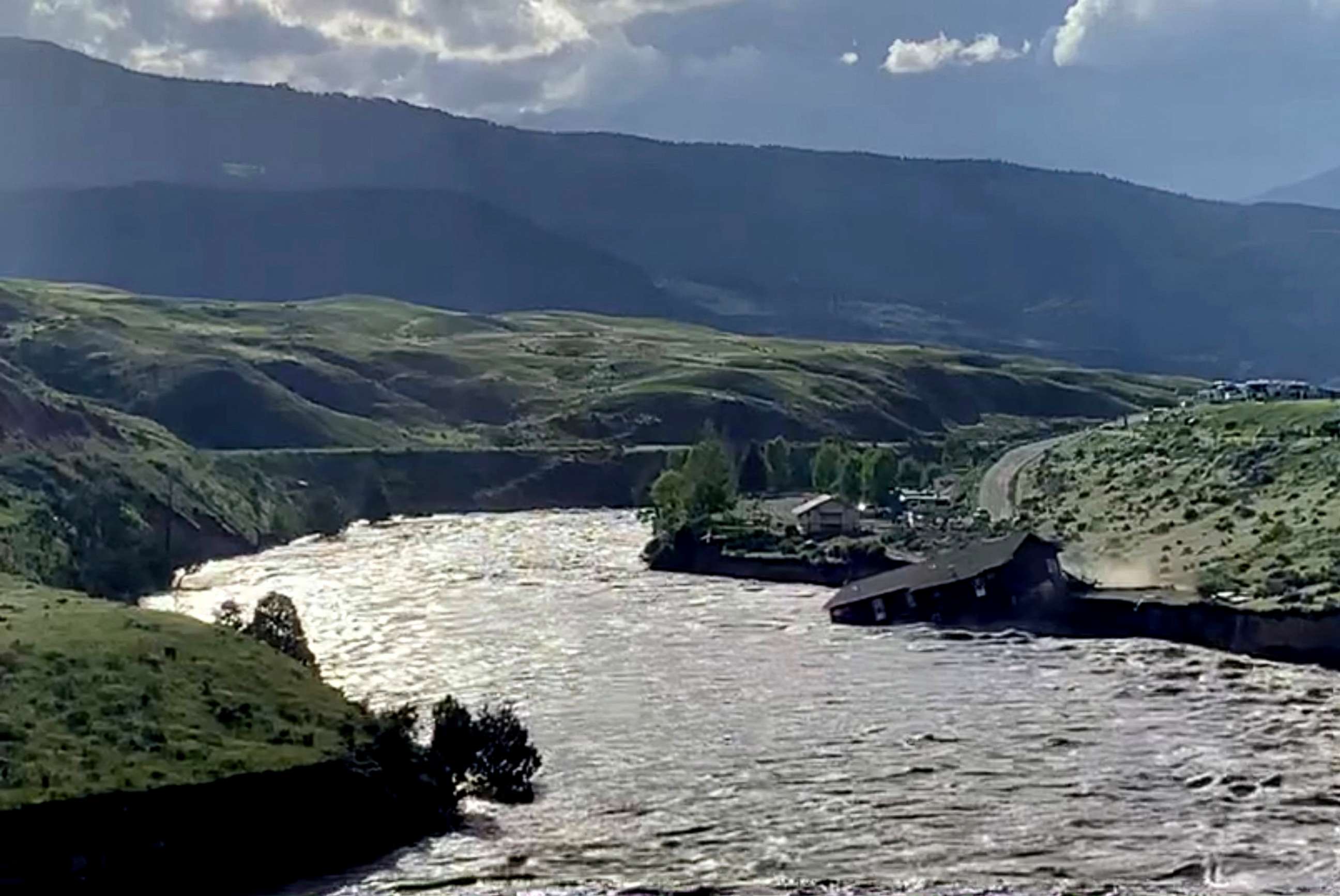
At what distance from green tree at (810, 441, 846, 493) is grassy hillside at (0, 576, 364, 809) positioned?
107803mm

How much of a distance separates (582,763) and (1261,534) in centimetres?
6110

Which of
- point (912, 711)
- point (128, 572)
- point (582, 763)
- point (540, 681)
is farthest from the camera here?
point (128, 572)

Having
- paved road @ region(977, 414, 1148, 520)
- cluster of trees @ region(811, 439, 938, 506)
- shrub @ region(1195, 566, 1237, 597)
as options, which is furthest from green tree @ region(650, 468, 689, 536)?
shrub @ region(1195, 566, 1237, 597)

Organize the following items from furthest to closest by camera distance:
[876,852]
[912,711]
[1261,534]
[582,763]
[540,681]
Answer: [1261,534], [540,681], [912,711], [582,763], [876,852]

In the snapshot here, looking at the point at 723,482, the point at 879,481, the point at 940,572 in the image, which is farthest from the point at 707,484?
the point at 940,572

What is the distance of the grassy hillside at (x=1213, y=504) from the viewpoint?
10938 centimetres

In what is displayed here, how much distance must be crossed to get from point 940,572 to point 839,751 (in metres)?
43.8

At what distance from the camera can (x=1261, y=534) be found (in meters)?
118

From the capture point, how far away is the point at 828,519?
15262 cm

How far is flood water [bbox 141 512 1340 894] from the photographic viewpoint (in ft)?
186

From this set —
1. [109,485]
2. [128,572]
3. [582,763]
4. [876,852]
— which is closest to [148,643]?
[582,763]

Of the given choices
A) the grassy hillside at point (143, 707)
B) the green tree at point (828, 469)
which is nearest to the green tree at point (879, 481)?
the green tree at point (828, 469)

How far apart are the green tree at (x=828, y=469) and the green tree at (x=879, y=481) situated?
18.9 ft

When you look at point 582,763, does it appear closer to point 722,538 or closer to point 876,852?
point 876,852
